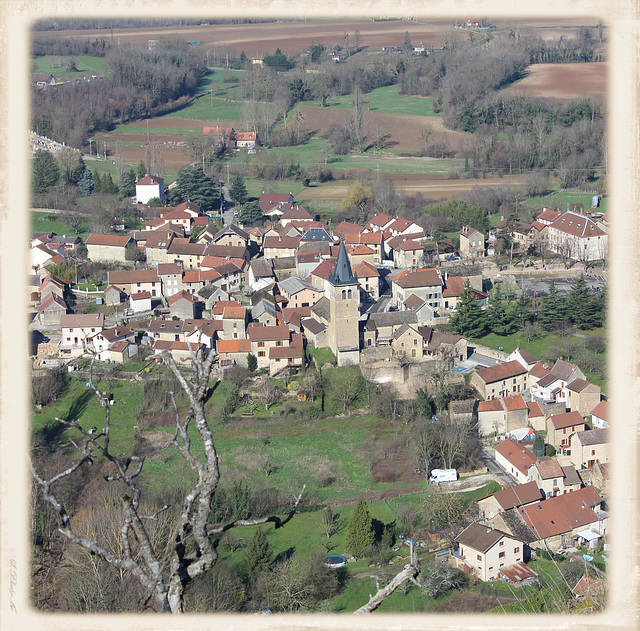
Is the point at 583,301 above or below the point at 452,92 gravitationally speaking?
below

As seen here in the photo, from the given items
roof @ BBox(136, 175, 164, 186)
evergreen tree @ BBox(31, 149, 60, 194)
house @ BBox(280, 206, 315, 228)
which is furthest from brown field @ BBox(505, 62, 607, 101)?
evergreen tree @ BBox(31, 149, 60, 194)

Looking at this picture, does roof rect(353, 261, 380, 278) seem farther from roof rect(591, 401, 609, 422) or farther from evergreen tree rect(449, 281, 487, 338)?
roof rect(591, 401, 609, 422)

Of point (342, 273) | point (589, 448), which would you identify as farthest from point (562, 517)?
point (342, 273)

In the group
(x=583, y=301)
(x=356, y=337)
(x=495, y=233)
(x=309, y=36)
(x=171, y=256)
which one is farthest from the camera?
(x=309, y=36)

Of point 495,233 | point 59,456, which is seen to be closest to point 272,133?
point 495,233

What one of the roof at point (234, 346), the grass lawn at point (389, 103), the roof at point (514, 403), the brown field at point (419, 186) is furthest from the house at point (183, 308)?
the grass lawn at point (389, 103)

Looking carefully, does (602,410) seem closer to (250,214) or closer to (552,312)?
(552,312)

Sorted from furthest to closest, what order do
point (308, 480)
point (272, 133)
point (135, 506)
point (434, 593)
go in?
point (272, 133) → point (308, 480) → point (434, 593) → point (135, 506)

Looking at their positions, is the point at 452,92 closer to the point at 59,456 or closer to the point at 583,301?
the point at 583,301
